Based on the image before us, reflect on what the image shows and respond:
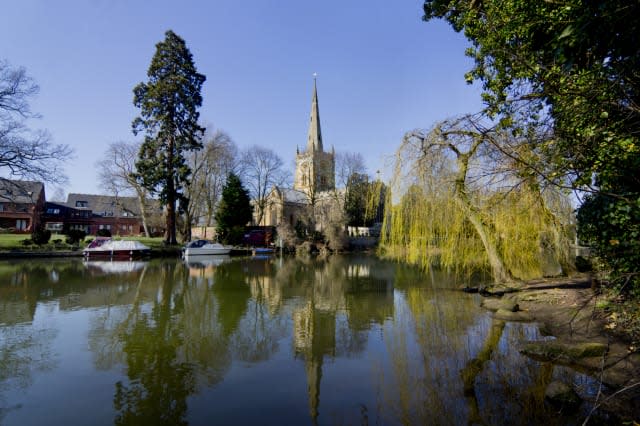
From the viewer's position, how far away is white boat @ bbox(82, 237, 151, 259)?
28.2m

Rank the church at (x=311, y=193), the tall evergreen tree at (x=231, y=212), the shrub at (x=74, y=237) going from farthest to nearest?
the church at (x=311, y=193) < the tall evergreen tree at (x=231, y=212) < the shrub at (x=74, y=237)

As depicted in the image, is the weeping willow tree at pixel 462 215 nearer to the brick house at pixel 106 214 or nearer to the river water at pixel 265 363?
the river water at pixel 265 363

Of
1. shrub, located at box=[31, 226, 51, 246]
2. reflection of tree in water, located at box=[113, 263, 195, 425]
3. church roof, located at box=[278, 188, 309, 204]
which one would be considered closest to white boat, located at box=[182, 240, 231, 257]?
shrub, located at box=[31, 226, 51, 246]

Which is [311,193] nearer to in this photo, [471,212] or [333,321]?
[471,212]

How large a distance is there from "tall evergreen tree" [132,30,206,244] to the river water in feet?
61.1

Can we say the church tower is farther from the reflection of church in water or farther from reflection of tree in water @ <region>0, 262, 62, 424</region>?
reflection of tree in water @ <region>0, 262, 62, 424</region>

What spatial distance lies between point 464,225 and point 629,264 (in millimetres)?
7133

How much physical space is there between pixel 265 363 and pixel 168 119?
2844 cm

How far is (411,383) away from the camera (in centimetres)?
568

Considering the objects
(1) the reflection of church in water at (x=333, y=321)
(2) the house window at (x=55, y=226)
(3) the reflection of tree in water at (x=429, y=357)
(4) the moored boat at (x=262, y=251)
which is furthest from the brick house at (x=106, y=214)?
(3) the reflection of tree in water at (x=429, y=357)

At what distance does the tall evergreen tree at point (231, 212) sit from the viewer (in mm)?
40906

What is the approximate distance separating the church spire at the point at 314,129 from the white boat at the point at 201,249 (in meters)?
31.1

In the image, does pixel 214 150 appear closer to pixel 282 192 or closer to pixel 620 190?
pixel 282 192

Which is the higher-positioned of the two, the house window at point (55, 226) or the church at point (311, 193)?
the church at point (311, 193)
